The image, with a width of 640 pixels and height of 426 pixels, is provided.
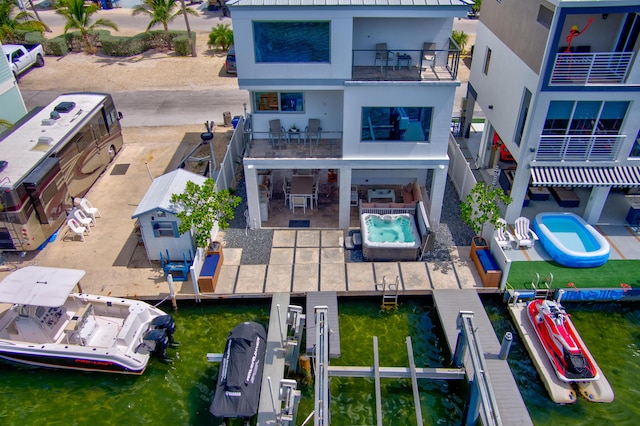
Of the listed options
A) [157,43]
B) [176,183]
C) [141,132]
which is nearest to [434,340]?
[176,183]

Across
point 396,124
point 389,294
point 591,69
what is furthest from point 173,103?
point 591,69

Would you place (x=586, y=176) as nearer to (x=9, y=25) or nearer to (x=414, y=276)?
(x=414, y=276)

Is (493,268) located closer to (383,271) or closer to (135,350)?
(383,271)

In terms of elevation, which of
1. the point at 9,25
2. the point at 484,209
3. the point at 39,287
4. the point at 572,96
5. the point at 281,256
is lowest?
the point at 281,256

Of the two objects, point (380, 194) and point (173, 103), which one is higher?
point (380, 194)

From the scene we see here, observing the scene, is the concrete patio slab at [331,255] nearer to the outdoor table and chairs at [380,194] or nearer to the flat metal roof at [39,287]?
the outdoor table and chairs at [380,194]

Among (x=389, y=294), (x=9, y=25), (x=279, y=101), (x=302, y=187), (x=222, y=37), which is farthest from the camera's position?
(x=222, y=37)

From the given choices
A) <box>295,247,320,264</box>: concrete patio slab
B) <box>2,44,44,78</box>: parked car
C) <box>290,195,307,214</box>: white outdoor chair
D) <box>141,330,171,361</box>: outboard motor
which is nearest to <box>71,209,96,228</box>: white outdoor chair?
<box>141,330,171,361</box>: outboard motor

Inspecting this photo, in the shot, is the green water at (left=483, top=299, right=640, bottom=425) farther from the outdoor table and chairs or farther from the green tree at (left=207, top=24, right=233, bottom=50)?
the green tree at (left=207, top=24, right=233, bottom=50)
